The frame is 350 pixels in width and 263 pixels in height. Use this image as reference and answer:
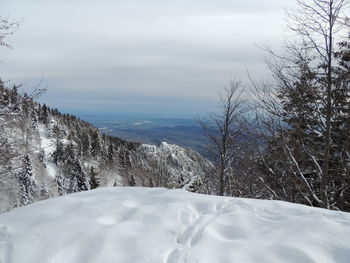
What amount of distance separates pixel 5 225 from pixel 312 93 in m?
6.85

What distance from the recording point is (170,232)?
3.40 m

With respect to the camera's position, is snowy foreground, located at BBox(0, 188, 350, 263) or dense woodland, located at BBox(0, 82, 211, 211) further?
dense woodland, located at BBox(0, 82, 211, 211)

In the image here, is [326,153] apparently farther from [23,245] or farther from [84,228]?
[23,245]

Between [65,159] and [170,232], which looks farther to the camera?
[65,159]

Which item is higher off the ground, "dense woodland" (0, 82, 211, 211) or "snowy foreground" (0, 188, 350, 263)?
"snowy foreground" (0, 188, 350, 263)

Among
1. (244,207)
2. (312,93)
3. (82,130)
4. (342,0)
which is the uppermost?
(342,0)

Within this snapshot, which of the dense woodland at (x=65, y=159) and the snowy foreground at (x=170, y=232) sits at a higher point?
the snowy foreground at (x=170, y=232)

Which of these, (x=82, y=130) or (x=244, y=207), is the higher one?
(x=244, y=207)

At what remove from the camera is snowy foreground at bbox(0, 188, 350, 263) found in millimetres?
2934

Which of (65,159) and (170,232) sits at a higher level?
(170,232)

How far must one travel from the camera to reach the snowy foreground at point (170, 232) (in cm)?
293

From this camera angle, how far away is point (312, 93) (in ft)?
24.0

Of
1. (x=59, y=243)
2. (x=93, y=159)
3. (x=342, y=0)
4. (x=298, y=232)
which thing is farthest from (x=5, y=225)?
(x=93, y=159)

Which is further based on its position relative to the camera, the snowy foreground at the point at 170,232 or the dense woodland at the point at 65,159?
the dense woodland at the point at 65,159
